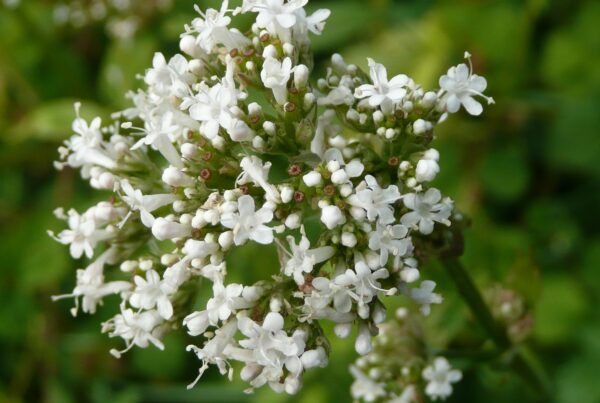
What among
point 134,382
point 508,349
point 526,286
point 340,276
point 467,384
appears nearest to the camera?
point 340,276

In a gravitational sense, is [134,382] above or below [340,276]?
above

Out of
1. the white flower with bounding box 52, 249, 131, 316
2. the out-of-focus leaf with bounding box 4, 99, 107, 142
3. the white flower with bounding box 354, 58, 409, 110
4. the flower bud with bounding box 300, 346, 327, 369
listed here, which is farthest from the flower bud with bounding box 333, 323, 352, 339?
the out-of-focus leaf with bounding box 4, 99, 107, 142

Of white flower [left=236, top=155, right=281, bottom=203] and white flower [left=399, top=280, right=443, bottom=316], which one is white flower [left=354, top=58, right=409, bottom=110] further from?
white flower [left=399, top=280, right=443, bottom=316]

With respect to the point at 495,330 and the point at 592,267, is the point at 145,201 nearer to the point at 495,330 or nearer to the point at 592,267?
the point at 495,330

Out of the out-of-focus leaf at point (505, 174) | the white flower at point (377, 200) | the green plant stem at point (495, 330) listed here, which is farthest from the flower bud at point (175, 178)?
the out-of-focus leaf at point (505, 174)

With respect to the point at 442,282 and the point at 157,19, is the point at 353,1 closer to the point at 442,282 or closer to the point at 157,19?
the point at 157,19

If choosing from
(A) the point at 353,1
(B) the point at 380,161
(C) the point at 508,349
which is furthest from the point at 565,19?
(B) the point at 380,161

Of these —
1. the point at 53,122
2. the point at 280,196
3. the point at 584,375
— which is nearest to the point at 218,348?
Answer: the point at 280,196
